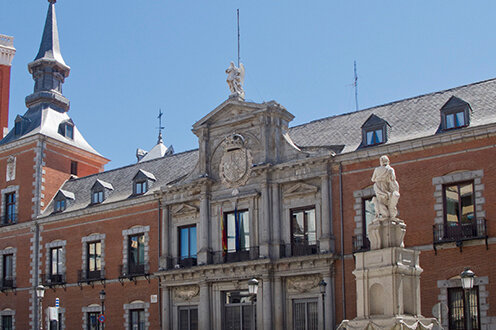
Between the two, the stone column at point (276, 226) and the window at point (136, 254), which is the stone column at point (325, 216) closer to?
the stone column at point (276, 226)

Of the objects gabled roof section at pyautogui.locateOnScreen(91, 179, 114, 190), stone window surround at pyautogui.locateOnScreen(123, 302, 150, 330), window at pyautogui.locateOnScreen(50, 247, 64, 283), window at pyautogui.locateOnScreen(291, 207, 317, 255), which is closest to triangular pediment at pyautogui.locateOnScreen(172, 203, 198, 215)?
stone window surround at pyautogui.locateOnScreen(123, 302, 150, 330)

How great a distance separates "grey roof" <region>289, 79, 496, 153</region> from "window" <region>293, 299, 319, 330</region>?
6724 millimetres

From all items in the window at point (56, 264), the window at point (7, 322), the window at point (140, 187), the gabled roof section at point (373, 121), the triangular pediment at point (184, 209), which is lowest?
the window at point (7, 322)

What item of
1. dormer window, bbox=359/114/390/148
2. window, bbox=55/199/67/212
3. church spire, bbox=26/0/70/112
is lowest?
window, bbox=55/199/67/212

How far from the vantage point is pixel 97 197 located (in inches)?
1634

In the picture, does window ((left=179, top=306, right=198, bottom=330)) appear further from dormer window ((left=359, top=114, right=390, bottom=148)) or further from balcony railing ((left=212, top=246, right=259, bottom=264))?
dormer window ((left=359, top=114, right=390, bottom=148))

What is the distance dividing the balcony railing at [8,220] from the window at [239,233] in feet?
55.4

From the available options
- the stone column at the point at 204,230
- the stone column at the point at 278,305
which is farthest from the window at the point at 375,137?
the stone column at the point at 204,230

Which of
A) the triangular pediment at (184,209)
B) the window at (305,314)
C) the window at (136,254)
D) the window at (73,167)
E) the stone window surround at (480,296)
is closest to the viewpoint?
the stone window surround at (480,296)

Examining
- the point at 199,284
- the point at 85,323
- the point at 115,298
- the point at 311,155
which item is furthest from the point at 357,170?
the point at 85,323

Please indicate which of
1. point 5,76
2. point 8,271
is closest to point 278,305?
point 8,271

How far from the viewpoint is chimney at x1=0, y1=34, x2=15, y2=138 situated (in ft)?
191

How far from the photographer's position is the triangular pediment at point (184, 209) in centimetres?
3556

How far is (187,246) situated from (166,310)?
10.6 feet
